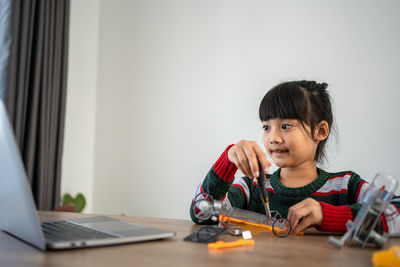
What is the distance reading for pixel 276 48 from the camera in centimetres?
215

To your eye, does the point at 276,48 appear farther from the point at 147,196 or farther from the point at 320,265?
the point at 320,265

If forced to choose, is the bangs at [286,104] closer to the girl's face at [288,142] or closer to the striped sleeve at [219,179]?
the girl's face at [288,142]

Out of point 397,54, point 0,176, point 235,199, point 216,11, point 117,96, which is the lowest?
point 235,199

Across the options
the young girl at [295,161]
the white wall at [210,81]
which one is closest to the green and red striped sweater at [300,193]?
the young girl at [295,161]

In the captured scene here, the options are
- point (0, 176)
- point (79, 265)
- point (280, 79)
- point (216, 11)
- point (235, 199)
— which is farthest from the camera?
point (216, 11)

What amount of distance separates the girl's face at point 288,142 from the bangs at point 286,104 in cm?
2

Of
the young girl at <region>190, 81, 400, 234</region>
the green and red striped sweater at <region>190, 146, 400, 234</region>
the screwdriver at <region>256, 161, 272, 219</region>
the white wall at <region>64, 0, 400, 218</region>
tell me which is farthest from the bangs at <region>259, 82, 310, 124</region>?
the white wall at <region>64, 0, 400, 218</region>

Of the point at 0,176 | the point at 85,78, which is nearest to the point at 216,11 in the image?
the point at 85,78

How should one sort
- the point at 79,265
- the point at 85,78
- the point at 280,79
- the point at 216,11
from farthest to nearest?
the point at 85,78 < the point at 216,11 < the point at 280,79 < the point at 79,265

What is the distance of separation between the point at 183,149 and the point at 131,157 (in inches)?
18.3

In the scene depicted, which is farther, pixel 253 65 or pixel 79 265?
pixel 253 65

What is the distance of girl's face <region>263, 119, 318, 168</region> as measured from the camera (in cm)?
123

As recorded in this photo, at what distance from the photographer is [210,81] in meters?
2.37

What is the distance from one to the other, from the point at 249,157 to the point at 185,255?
35 centimetres
